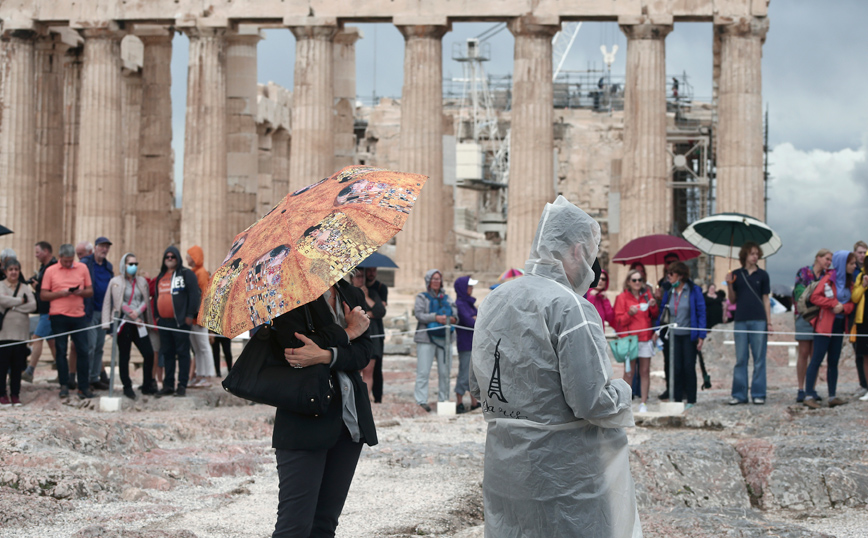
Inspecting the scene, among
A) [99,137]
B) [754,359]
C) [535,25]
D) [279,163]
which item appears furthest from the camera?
[279,163]

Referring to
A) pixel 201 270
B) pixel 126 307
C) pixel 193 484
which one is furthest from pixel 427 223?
pixel 193 484

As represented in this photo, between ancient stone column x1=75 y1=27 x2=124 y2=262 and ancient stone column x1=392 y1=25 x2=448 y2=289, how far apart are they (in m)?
7.35

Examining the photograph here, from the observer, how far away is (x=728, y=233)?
14250 millimetres

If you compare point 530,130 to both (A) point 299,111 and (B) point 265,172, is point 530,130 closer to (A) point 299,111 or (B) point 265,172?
(A) point 299,111

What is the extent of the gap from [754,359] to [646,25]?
14199mm

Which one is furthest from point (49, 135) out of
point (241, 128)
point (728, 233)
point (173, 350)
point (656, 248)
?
point (728, 233)

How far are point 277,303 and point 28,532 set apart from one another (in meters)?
2.90

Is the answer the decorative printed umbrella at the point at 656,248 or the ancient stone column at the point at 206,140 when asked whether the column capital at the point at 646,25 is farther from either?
the decorative printed umbrella at the point at 656,248

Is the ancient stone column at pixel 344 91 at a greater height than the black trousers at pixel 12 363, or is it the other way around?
the ancient stone column at pixel 344 91

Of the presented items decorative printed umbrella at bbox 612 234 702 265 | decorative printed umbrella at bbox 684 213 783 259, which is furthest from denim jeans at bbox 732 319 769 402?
decorative printed umbrella at bbox 684 213 783 259

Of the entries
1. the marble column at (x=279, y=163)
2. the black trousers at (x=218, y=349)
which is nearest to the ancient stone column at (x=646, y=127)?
the marble column at (x=279, y=163)

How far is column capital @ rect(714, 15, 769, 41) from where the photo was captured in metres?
24.0

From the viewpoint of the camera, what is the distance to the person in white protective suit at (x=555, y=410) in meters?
3.92

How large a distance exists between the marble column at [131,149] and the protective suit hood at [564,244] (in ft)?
82.6
